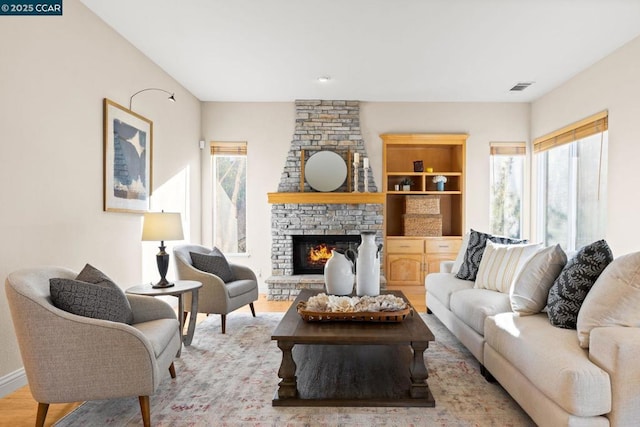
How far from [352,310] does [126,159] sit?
2.60 m

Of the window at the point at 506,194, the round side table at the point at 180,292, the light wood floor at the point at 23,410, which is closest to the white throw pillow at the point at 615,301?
the round side table at the point at 180,292

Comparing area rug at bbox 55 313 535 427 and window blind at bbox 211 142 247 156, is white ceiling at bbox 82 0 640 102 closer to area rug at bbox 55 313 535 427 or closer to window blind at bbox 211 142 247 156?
window blind at bbox 211 142 247 156

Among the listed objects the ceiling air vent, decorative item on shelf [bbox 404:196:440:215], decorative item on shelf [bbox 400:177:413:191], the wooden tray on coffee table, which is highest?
the ceiling air vent

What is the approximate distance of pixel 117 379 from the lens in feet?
7.36

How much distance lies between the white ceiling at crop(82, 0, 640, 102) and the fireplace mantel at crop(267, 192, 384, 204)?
138 cm

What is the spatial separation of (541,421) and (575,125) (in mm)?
4165

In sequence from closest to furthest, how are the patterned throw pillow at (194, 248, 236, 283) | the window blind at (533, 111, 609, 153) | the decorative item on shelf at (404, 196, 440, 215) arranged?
1. the patterned throw pillow at (194, 248, 236, 283)
2. the window blind at (533, 111, 609, 153)
3. the decorative item on shelf at (404, 196, 440, 215)

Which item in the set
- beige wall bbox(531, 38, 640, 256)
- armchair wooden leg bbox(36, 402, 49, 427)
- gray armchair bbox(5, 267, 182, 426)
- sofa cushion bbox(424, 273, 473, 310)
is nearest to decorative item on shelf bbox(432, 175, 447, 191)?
beige wall bbox(531, 38, 640, 256)

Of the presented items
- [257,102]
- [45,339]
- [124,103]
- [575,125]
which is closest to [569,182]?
[575,125]

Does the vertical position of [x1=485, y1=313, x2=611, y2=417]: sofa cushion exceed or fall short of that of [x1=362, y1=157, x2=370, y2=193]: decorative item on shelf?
it falls short

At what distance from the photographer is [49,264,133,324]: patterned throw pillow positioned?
2.29 metres

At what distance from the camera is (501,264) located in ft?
12.1

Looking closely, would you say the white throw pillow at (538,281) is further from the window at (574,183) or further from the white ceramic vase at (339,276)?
the window at (574,183)

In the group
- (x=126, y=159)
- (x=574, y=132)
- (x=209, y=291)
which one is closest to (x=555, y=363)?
(x=209, y=291)
